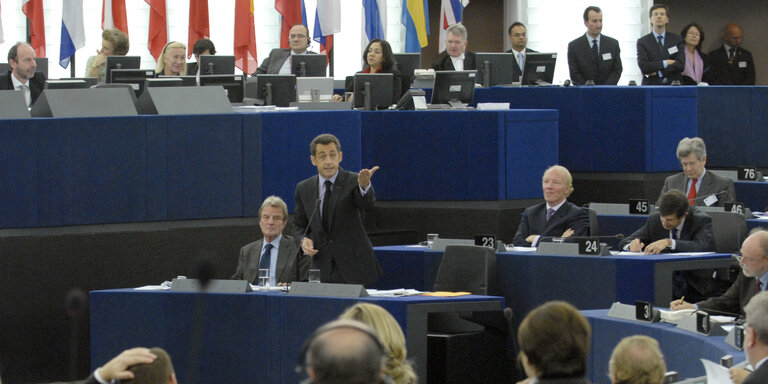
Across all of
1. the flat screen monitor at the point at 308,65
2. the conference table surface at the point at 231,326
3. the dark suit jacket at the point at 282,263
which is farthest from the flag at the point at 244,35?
the conference table surface at the point at 231,326

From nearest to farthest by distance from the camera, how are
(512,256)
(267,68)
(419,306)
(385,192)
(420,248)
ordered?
1. (419,306)
2. (512,256)
3. (420,248)
4. (385,192)
5. (267,68)

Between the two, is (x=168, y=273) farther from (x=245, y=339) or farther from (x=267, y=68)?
(x=267, y=68)

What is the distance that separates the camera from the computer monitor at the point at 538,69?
11.9 m

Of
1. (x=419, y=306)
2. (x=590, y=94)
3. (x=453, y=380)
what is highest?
(x=590, y=94)

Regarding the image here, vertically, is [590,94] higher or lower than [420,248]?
higher

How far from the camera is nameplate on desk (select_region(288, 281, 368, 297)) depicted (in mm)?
6770

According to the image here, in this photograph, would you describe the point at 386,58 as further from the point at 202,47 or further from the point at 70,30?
the point at 70,30

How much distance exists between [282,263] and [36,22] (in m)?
6.89

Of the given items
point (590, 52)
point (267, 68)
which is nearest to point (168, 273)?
point (267, 68)

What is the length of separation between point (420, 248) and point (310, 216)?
1132 millimetres

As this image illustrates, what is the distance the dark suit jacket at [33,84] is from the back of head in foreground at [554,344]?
7.29 m

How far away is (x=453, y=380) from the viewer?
23.9 ft

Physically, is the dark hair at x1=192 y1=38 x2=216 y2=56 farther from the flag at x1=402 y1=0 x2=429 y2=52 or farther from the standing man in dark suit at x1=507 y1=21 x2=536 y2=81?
the flag at x1=402 y1=0 x2=429 y2=52

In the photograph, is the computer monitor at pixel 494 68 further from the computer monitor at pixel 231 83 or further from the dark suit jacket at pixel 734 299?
the dark suit jacket at pixel 734 299
